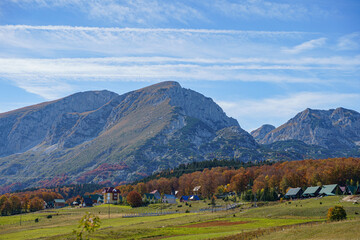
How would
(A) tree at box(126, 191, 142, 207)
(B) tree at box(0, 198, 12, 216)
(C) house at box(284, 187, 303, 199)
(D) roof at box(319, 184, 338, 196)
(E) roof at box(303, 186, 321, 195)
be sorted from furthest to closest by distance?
(B) tree at box(0, 198, 12, 216)
(A) tree at box(126, 191, 142, 207)
(C) house at box(284, 187, 303, 199)
(E) roof at box(303, 186, 321, 195)
(D) roof at box(319, 184, 338, 196)

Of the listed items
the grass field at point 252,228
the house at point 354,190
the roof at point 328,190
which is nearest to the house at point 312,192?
the roof at point 328,190

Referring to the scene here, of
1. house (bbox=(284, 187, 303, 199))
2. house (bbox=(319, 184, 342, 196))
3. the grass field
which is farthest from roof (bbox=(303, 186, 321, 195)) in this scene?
the grass field

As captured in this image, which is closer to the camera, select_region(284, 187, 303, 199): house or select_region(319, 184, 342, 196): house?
select_region(319, 184, 342, 196): house

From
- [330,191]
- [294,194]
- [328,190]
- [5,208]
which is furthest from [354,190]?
[5,208]

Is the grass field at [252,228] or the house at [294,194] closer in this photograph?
the grass field at [252,228]

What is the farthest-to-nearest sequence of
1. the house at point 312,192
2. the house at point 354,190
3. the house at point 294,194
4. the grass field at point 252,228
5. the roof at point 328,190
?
the house at point 294,194
the house at point 312,192
the roof at point 328,190
the house at point 354,190
the grass field at point 252,228

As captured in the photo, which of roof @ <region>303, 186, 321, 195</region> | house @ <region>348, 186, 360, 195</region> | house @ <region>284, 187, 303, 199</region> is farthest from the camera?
house @ <region>284, 187, 303, 199</region>

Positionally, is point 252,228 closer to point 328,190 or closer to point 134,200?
point 328,190

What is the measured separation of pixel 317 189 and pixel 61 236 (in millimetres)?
102089

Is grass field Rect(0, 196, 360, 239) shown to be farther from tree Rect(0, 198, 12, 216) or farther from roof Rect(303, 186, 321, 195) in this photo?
tree Rect(0, 198, 12, 216)

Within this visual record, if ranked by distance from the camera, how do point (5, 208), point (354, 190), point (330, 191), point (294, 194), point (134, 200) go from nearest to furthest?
point (354, 190) → point (330, 191) → point (294, 194) → point (134, 200) → point (5, 208)

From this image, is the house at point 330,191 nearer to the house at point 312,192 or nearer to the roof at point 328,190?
the roof at point 328,190

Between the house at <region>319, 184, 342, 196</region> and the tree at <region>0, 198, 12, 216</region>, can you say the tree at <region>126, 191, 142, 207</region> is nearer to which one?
the tree at <region>0, 198, 12, 216</region>

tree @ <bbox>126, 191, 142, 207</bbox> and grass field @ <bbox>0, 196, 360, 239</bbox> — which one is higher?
tree @ <bbox>126, 191, 142, 207</bbox>
